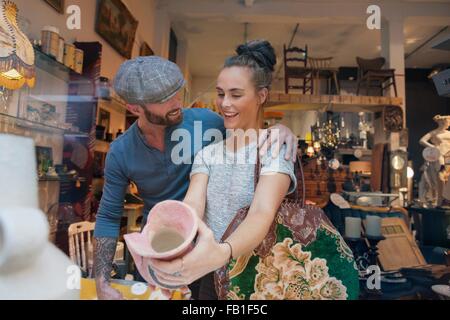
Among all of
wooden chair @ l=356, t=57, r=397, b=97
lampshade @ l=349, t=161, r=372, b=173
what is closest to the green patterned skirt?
lampshade @ l=349, t=161, r=372, b=173

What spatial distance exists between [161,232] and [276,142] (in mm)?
295

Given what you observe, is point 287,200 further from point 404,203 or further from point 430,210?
point 404,203

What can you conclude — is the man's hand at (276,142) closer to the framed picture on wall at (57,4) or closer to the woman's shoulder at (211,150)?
the woman's shoulder at (211,150)

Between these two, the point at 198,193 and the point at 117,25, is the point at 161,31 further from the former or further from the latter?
the point at 198,193

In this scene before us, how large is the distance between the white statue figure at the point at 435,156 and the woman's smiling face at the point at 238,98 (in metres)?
1.32

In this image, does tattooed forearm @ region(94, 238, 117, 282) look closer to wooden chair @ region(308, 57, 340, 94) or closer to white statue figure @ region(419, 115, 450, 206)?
white statue figure @ region(419, 115, 450, 206)

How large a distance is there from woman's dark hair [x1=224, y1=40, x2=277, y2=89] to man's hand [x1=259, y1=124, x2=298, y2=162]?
0.10 m

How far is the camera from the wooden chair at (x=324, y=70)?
9.91ft

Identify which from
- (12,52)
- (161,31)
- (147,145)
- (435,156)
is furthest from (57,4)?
(435,156)

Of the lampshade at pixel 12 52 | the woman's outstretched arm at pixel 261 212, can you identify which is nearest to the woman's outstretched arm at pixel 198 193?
the woman's outstretched arm at pixel 261 212

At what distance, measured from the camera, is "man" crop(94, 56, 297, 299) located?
25.2 inches

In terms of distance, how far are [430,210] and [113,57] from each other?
→ 7.17ft
